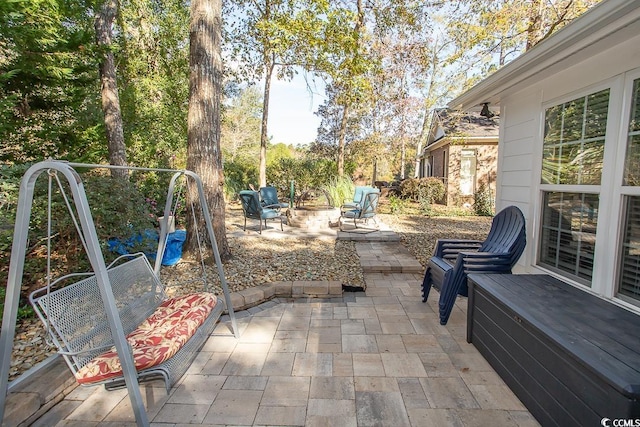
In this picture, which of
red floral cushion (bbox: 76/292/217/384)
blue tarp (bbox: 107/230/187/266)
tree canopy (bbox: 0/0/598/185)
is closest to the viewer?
red floral cushion (bbox: 76/292/217/384)

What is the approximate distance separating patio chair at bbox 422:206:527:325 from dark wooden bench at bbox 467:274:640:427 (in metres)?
0.33

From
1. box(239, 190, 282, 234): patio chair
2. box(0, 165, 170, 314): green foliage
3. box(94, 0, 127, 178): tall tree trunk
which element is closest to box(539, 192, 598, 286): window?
box(0, 165, 170, 314): green foliage

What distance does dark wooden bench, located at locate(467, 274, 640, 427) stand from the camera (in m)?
1.24

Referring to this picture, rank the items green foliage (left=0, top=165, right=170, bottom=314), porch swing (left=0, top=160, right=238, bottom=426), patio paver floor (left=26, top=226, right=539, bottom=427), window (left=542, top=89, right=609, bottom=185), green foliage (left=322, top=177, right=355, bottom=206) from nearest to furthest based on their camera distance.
→ porch swing (left=0, top=160, right=238, bottom=426) < patio paver floor (left=26, top=226, right=539, bottom=427) < window (left=542, top=89, right=609, bottom=185) < green foliage (left=0, top=165, right=170, bottom=314) < green foliage (left=322, top=177, right=355, bottom=206)

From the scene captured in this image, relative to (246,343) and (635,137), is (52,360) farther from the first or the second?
(635,137)

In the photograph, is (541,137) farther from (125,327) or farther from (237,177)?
(237,177)

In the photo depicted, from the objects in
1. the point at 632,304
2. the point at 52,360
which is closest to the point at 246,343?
the point at 52,360

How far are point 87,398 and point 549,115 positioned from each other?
14.9 ft

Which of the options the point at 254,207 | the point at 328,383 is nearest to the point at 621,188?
the point at 328,383

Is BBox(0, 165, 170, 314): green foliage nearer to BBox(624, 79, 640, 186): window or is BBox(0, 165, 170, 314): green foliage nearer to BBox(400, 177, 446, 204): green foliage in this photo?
BBox(624, 79, 640, 186): window

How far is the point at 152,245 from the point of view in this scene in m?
3.82

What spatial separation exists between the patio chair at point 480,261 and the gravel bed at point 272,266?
1.05m

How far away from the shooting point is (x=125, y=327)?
6.81ft

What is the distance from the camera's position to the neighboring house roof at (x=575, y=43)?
1768 millimetres
